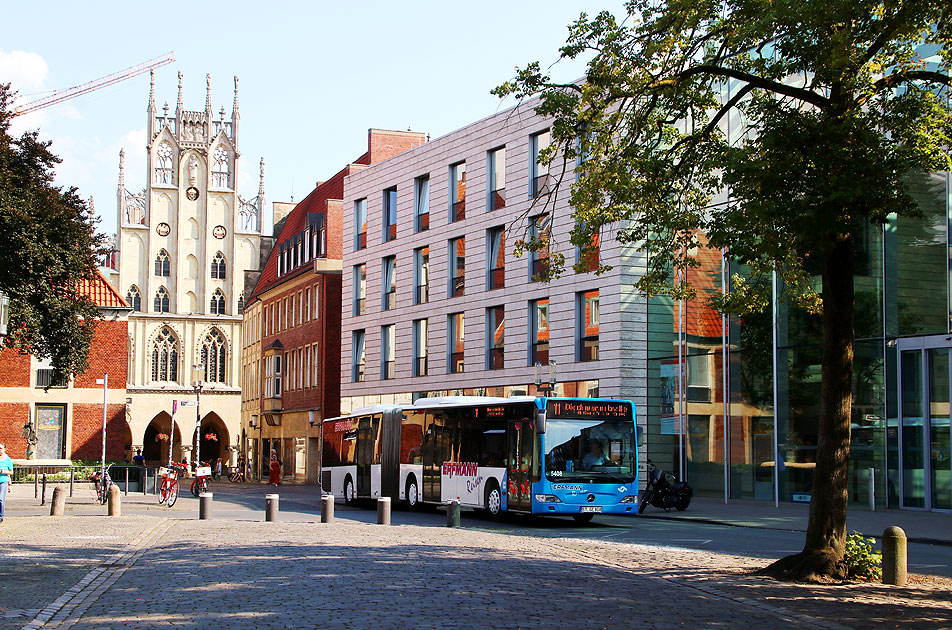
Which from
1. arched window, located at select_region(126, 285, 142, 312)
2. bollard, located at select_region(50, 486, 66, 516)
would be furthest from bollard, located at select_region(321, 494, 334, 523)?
arched window, located at select_region(126, 285, 142, 312)

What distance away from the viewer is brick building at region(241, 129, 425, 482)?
58.0 metres

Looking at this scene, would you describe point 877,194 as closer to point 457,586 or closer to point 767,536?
point 457,586

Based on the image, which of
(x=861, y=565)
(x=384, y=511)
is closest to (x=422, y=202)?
(x=384, y=511)

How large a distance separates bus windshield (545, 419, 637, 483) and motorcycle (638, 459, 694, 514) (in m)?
4.32

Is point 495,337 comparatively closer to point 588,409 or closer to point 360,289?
point 360,289

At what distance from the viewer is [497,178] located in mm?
43531

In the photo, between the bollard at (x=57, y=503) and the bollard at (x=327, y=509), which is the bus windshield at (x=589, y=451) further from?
the bollard at (x=57, y=503)

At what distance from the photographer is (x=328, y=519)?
24000 mm

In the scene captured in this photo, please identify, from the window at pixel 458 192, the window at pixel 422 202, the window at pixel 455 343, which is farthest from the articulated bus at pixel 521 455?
the window at pixel 422 202

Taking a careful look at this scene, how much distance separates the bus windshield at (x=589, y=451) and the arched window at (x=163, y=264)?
74.7 m

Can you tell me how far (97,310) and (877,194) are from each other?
90.4 feet

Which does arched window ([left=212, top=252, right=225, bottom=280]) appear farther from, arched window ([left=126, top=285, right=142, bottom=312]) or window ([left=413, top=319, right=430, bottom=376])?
window ([left=413, top=319, right=430, bottom=376])

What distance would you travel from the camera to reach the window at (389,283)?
5014 centimetres

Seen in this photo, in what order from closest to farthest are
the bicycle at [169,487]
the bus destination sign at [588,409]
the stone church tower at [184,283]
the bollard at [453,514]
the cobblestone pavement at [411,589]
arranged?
the cobblestone pavement at [411,589], the bollard at [453,514], the bus destination sign at [588,409], the bicycle at [169,487], the stone church tower at [184,283]
